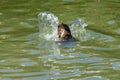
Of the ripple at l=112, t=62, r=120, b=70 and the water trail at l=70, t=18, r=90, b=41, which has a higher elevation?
the water trail at l=70, t=18, r=90, b=41

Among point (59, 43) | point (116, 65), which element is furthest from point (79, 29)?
point (116, 65)

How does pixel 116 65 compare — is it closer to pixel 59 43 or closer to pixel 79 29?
pixel 59 43

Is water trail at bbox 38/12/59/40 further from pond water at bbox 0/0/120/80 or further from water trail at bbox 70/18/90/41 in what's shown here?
water trail at bbox 70/18/90/41

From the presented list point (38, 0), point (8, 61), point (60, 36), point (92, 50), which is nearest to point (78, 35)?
point (60, 36)

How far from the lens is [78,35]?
50.2 feet

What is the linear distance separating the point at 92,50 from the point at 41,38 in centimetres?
196

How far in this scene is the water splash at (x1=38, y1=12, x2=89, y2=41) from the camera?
593 inches

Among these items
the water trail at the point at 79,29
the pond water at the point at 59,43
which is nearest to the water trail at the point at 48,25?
the pond water at the point at 59,43

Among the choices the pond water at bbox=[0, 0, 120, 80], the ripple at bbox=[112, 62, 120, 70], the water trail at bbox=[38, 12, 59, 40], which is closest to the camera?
the pond water at bbox=[0, 0, 120, 80]

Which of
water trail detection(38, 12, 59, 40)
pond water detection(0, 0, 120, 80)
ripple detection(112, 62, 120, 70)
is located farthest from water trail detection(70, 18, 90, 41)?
ripple detection(112, 62, 120, 70)

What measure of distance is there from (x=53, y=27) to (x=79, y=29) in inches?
31.4

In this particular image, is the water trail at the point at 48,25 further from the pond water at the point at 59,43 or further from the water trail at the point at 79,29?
the water trail at the point at 79,29

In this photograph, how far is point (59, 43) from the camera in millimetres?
14297

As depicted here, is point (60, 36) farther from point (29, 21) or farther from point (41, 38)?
point (29, 21)
